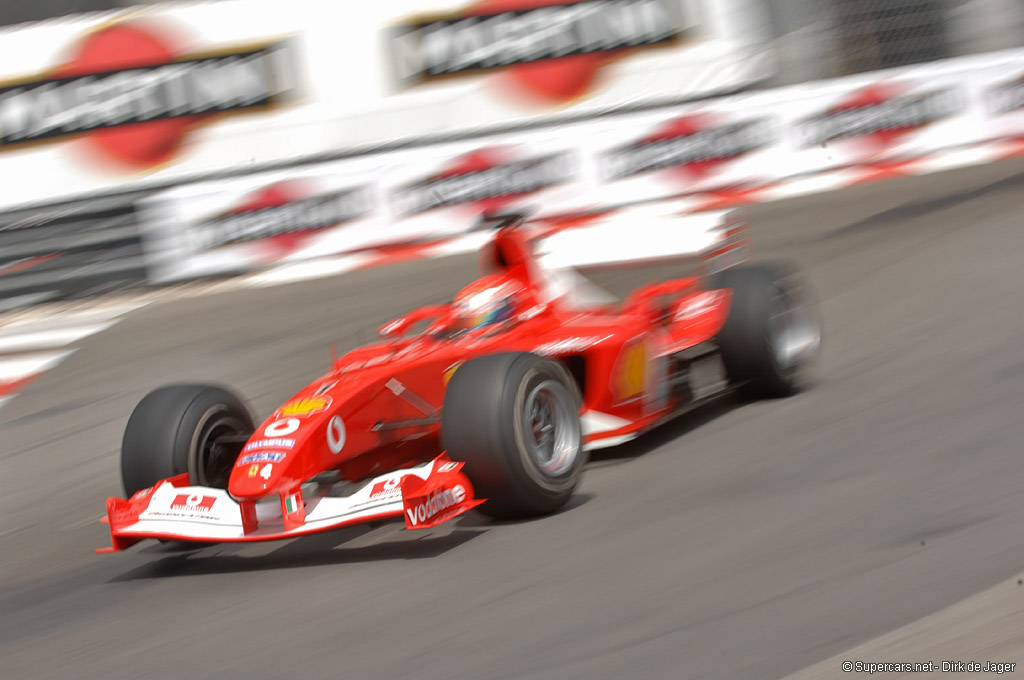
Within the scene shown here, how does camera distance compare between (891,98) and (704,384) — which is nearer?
(704,384)

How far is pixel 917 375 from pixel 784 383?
629mm

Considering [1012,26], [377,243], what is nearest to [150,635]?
[377,243]

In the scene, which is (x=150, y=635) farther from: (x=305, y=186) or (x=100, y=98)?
(x=100, y=98)

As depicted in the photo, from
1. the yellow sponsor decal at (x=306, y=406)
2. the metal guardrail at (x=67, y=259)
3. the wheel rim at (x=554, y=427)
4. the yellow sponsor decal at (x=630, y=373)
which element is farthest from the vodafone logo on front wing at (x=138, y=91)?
the wheel rim at (x=554, y=427)

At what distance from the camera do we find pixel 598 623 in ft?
11.6

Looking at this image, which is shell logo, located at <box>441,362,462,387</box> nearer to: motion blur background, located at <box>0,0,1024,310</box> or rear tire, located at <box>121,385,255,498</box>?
rear tire, located at <box>121,385,255,498</box>

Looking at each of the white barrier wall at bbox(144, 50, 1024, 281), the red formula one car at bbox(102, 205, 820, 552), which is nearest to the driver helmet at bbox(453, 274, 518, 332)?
the red formula one car at bbox(102, 205, 820, 552)

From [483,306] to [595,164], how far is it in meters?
7.69

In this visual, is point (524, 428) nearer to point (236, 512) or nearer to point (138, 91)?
point (236, 512)

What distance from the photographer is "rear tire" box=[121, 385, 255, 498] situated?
4797 mm

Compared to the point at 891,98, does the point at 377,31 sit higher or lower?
higher

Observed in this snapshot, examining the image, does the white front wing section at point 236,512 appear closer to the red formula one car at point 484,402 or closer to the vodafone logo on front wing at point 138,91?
the red formula one car at point 484,402

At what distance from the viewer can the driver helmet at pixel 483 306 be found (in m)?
5.34

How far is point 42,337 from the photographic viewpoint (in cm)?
1084
